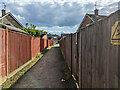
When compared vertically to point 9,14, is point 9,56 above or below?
below

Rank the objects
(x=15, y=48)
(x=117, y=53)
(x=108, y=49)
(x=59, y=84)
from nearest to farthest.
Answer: (x=117, y=53), (x=108, y=49), (x=59, y=84), (x=15, y=48)

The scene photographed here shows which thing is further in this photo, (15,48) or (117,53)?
(15,48)

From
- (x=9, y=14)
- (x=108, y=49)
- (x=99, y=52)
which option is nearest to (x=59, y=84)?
(x=99, y=52)

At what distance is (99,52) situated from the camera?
4.63 ft

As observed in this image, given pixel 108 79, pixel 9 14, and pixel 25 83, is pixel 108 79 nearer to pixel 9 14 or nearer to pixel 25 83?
pixel 25 83

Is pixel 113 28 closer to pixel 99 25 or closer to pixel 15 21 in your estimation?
pixel 99 25

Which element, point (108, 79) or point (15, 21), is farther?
point (15, 21)

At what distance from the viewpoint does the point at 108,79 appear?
117 cm

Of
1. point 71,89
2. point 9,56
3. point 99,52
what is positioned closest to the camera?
point 99,52

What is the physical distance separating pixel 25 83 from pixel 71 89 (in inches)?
70.7

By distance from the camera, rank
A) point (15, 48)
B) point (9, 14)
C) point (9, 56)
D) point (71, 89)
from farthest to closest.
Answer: point (9, 14), point (15, 48), point (9, 56), point (71, 89)

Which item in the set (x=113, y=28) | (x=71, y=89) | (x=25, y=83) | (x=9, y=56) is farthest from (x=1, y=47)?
(x=113, y=28)

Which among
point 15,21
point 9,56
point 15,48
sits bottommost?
point 9,56

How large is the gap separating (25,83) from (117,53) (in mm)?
3459
